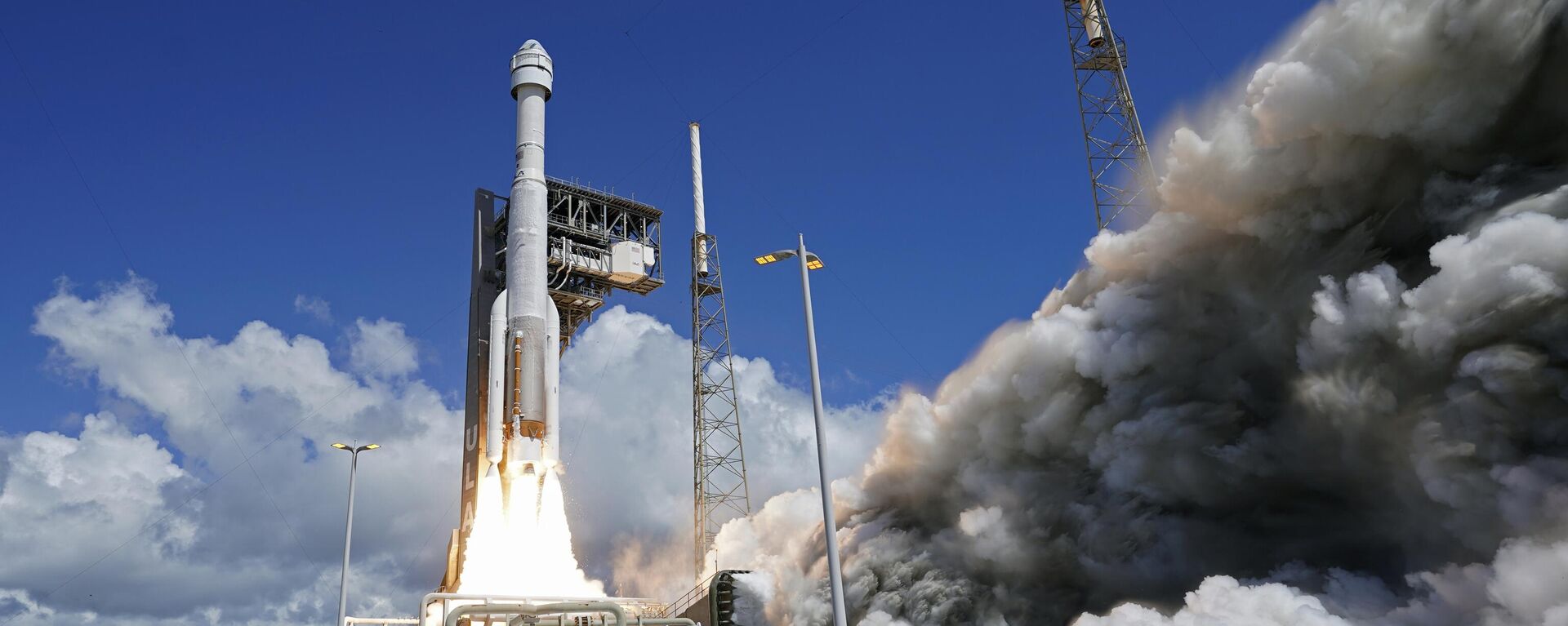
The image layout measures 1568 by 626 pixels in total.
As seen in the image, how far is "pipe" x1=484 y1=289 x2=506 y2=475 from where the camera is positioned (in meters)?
58.9

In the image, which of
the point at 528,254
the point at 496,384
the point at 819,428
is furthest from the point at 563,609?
the point at 528,254

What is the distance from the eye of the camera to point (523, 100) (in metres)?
65.5

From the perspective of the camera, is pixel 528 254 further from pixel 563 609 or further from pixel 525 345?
pixel 563 609

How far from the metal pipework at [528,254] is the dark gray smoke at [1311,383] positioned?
24831mm

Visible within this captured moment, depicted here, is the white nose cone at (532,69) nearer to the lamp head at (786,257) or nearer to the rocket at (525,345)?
the rocket at (525,345)

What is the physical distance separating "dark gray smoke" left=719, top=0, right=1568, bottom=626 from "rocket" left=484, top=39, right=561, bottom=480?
2377 centimetres

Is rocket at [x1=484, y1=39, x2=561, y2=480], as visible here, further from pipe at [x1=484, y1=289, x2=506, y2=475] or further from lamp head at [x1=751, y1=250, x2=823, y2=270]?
lamp head at [x1=751, y1=250, x2=823, y2=270]

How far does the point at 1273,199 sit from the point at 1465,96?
5.53 meters

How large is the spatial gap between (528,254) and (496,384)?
23.5ft

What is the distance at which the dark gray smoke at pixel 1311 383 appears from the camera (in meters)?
24.9

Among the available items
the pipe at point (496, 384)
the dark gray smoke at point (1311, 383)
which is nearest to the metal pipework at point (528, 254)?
the pipe at point (496, 384)

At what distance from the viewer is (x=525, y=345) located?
59.9 m

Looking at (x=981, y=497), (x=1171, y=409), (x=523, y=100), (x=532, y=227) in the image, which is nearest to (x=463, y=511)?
(x=532, y=227)

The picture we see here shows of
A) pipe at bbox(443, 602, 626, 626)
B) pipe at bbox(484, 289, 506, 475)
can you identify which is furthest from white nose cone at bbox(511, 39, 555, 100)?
pipe at bbox(443, 602, 626, 626)
